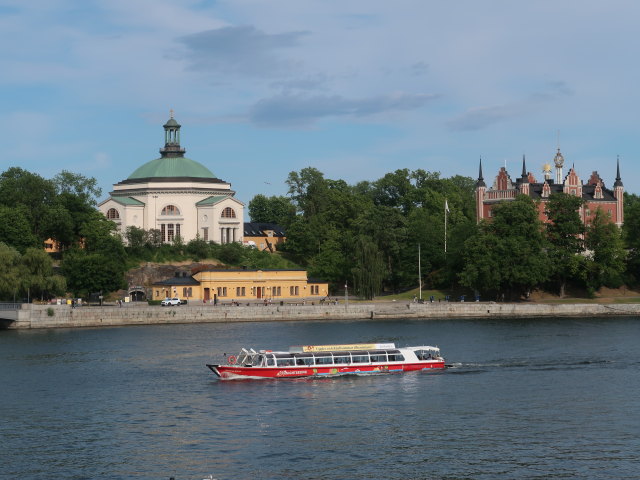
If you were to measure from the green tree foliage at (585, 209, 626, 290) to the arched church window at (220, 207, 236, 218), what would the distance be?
50410mm

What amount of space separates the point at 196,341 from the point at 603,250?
56939mm

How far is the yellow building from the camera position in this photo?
12794 centimetres

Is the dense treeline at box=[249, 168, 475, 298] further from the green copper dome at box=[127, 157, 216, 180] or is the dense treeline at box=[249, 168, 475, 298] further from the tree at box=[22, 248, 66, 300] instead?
the tree at box=[22, 248, 66, 300]

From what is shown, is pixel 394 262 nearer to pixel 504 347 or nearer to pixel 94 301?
pixel 94 301

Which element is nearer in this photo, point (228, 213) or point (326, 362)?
point (326, 362)

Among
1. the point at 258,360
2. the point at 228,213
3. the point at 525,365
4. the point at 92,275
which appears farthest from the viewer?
the point at 228,213

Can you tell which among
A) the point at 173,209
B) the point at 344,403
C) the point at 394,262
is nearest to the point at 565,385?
the point at 344,403

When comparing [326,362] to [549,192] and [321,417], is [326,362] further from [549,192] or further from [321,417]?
[549,192]

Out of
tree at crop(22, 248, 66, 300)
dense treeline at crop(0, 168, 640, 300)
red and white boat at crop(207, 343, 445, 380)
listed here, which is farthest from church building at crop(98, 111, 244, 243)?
red and white boat at crop(207, 343, 445, 380)

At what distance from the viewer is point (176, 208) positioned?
497 feet

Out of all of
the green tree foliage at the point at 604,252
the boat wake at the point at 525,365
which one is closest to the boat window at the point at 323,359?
the boat wake at the point at 525,365

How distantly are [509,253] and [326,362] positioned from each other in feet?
192

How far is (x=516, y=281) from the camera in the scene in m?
124

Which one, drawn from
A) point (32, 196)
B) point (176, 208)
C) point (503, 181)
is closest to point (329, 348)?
point (32, 196)
